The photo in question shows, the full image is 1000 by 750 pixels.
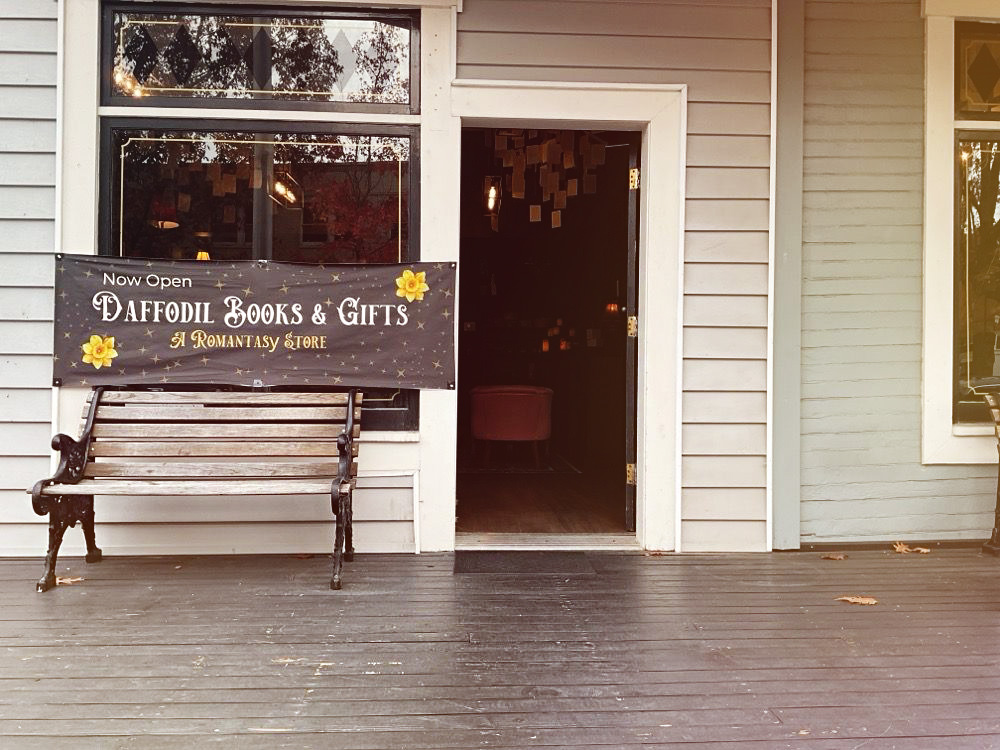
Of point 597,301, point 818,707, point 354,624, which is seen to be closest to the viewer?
point 818,707

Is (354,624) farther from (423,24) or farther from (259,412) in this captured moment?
(423,24)

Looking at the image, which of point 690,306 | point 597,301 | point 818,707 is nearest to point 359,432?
point 690,306

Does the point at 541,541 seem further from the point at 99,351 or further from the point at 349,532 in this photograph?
the point at 99,351

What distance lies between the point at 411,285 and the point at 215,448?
1438 millimetres

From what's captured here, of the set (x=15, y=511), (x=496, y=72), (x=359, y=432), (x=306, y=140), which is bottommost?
(x=15, y=511)

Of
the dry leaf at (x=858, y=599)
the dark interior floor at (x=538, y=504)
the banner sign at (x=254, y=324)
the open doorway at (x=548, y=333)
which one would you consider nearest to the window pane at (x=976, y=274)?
the dry leaf at (x=858, y=599)

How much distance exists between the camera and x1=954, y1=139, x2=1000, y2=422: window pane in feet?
16.3

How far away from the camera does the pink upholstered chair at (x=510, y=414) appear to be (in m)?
8.12

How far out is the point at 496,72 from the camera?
4.72m

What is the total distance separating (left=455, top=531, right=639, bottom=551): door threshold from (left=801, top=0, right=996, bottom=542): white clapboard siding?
114 cm

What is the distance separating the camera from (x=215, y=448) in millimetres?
4438

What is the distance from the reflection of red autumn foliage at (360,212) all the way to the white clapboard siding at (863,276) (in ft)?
8.31

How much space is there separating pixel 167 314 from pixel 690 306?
3075 mm

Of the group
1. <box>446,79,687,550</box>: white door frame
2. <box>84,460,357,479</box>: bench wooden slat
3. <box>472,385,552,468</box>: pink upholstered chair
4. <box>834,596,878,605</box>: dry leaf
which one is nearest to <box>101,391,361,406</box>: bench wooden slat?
<box>84,460,357,479</box>: bench wooden slat
